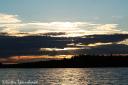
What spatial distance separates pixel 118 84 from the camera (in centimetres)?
12406

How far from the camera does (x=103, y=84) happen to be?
411ft

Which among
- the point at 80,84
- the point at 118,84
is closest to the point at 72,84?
the point at 80,84

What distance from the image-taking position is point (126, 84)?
122 metres

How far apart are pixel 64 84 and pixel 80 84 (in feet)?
15.3

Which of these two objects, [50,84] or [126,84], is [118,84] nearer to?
[126,84]

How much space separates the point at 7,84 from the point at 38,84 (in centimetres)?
893

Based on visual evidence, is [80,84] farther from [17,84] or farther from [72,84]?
[17,84]

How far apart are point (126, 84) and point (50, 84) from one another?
2213 centimetres

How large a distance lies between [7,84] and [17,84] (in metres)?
3.62

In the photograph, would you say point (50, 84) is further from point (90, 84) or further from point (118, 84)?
point (118, 84)

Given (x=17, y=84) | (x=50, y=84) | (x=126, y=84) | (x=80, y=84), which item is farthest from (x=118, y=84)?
(x=17, y=84)

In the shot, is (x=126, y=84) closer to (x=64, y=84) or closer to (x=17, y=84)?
(x=64, y=84)

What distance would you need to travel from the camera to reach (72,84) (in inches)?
5059

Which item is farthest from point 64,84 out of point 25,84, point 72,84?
point 25,84
